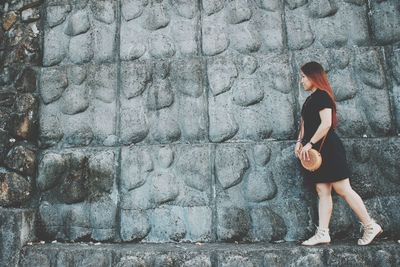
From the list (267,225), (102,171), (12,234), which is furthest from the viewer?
(102,171)

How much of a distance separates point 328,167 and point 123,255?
6.40ft

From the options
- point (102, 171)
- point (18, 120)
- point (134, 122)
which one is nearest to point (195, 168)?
point (134, 122)

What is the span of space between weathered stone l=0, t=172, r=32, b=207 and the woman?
105 inches

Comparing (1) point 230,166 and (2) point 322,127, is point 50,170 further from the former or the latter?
(2) point 322,127

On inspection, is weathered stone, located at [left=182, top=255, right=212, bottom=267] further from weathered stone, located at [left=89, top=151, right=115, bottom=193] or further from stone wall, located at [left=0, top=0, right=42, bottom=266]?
stone wall, located at [left=0, top=0, right=42, bottom=266]

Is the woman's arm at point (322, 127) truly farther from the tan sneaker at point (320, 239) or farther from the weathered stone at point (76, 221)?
the weathered stone at point (76, 221)

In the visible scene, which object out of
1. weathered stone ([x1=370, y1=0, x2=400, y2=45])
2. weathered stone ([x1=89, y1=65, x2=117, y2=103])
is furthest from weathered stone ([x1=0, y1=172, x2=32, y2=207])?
weathered stone ([x1=370, y1=0, x2=400, y2=45])

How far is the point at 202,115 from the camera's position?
12.4ft

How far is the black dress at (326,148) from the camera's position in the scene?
3.16 metres

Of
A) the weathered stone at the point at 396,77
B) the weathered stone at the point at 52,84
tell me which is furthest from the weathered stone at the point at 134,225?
the weathered stone at the point at 396,77

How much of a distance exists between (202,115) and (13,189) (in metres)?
1.99

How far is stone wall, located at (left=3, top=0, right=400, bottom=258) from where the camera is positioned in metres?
3.57

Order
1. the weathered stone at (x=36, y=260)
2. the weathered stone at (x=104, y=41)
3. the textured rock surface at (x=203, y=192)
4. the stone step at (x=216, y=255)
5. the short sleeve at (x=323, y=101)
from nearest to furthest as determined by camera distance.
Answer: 1. the stone step at (x=216, y=255)
2. the short sleeve at (x=323, y=101)
3. the weathered stone at (x=36, y=260)
4. the textured rock surface at (x=203, y=192)
5. the weathered stone at (x=104, y=41)

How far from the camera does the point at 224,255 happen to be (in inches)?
125
